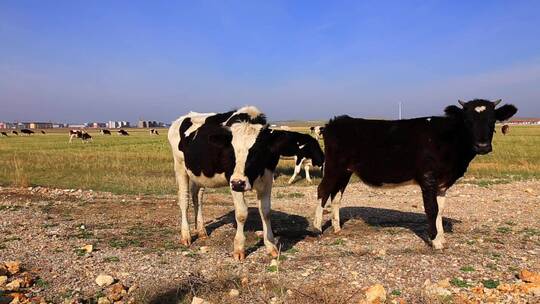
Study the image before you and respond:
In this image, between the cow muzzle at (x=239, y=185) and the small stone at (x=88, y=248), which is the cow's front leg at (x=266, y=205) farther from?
the small stone at (x=88, y=248)

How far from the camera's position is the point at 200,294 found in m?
6.09

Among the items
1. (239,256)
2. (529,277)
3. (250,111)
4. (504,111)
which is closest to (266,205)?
(239,256)

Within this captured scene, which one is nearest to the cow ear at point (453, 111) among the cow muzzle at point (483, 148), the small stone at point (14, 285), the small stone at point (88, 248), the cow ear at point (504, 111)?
the cow ear at point (504, 111)

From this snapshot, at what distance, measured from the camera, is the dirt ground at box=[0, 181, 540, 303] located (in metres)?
6.21

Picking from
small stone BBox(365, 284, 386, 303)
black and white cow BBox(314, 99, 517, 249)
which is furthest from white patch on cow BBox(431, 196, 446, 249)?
small stone BBox(365, 284, 386, 303)

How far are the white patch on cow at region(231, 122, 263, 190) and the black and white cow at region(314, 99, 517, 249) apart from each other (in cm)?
280

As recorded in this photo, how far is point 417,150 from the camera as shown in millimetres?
9148

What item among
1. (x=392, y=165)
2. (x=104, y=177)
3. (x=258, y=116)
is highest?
(x=258, y=116)

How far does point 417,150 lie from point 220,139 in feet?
13.5

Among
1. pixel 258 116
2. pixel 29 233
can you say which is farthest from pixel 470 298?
pixel 29 233

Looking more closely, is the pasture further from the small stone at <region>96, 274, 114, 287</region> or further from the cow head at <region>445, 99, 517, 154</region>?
the cow head at <region>445, 99, 517, 154</region>

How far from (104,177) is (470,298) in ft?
62.2

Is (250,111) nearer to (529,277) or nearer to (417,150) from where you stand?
(417,150)

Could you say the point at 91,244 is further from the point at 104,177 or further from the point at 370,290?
the point at 104,177
